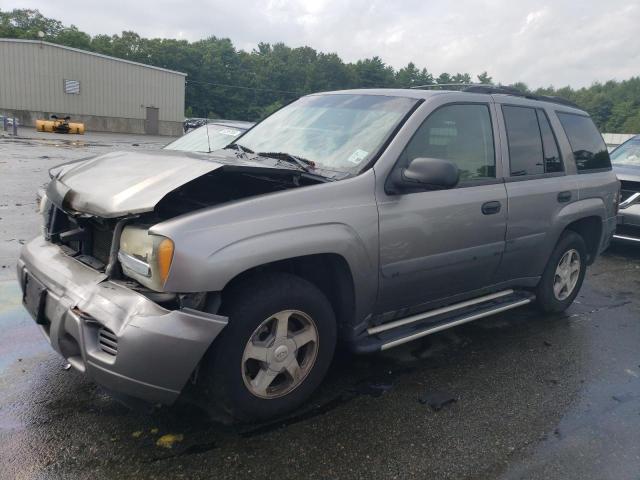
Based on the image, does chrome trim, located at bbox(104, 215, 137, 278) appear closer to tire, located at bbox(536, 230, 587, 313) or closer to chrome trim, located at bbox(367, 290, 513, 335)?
chrome trim, located at bbox(367, 290, 513, 335)

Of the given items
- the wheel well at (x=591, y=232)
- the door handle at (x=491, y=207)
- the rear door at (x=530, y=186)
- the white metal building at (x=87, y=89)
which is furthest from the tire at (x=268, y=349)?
the white metal building at (x=87, y=89)

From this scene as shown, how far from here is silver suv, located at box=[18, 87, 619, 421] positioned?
247 cm

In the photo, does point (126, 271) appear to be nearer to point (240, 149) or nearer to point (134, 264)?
point (134, 264)

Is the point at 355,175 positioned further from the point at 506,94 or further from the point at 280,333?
the point at 506,94

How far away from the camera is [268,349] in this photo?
9.20 ft

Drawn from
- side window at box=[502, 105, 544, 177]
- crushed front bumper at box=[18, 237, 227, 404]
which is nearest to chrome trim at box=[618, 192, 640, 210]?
side window at box=[502, 105, 544, 177]

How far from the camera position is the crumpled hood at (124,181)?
2.64 metres

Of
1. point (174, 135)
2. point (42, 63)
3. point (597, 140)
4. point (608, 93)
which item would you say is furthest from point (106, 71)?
point (608, 93)

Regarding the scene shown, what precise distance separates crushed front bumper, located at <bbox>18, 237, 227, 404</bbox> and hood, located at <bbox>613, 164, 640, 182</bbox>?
7244 millimetres

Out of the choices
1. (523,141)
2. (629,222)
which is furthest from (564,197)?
(629,222)

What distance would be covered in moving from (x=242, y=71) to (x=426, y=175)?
77628mm

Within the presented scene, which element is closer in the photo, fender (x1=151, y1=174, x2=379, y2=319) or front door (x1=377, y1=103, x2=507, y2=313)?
fender (x1=151, y1=174, x2=379, y2=319)

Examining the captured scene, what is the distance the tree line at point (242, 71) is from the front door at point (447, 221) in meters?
55.8

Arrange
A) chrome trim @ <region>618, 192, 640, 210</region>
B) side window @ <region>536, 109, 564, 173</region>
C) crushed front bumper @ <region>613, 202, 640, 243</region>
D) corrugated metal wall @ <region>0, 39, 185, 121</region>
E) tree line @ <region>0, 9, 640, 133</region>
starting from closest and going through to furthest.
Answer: side window @ <region>536, 109, 564, 173</region>, crushed front bumper @ <region>613, 202, 640, 243</region>, chrome trim @ <region>618, 192, 640, 210</region>, corrugated metal wall @ <region>0, 39, 185, 121</region>, tree line @ <region>0, 9, 640, 133</region>
